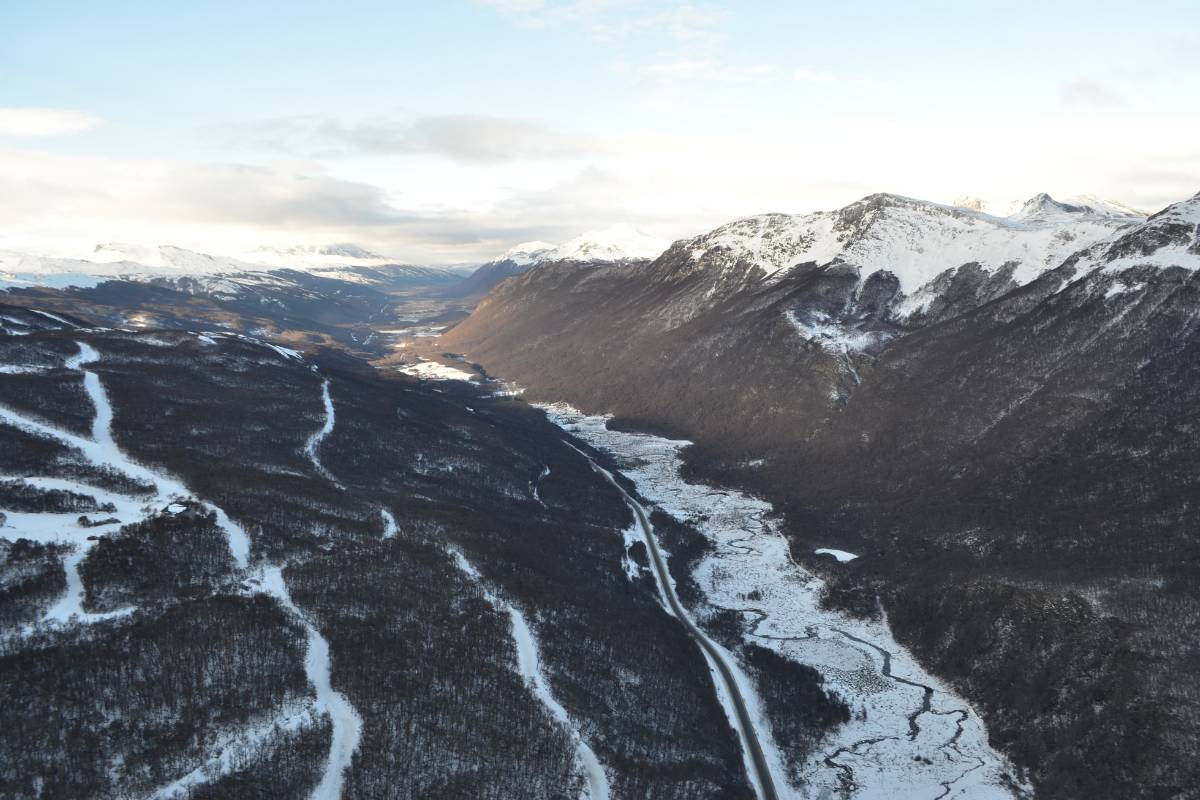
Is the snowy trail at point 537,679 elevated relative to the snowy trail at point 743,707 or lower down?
elevated

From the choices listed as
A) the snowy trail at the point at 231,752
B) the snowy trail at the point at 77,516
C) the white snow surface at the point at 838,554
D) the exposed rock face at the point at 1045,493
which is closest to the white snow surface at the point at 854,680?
the exposed rock face at the point at 1045,493

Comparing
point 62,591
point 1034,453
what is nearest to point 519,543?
point 62,591

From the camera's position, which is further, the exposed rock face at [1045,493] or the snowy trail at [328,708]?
the exposed rock face at [1045,493]

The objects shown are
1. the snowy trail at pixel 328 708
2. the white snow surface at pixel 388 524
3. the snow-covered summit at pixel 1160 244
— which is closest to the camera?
the snowy trail at pixel 328 708

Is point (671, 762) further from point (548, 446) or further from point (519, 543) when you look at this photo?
point (548, 446)

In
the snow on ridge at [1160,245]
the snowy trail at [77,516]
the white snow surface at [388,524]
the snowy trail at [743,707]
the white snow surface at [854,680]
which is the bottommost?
the snowy trail at [743,707]

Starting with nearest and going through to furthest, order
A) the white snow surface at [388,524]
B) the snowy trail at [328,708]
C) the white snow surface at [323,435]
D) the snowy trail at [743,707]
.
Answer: the snowy trail at [328,708] < the snowy trail at [743,707] < the white snow surface at [388,524] < the white snow surface at [323,435]

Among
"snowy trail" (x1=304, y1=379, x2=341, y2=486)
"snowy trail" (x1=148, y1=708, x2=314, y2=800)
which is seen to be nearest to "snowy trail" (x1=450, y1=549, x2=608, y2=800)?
"snowy trail" (x1=148, y1=708, x2=314, y2=800)

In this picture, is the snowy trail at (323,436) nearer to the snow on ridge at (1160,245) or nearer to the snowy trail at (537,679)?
the snowy trail at (537,679)
